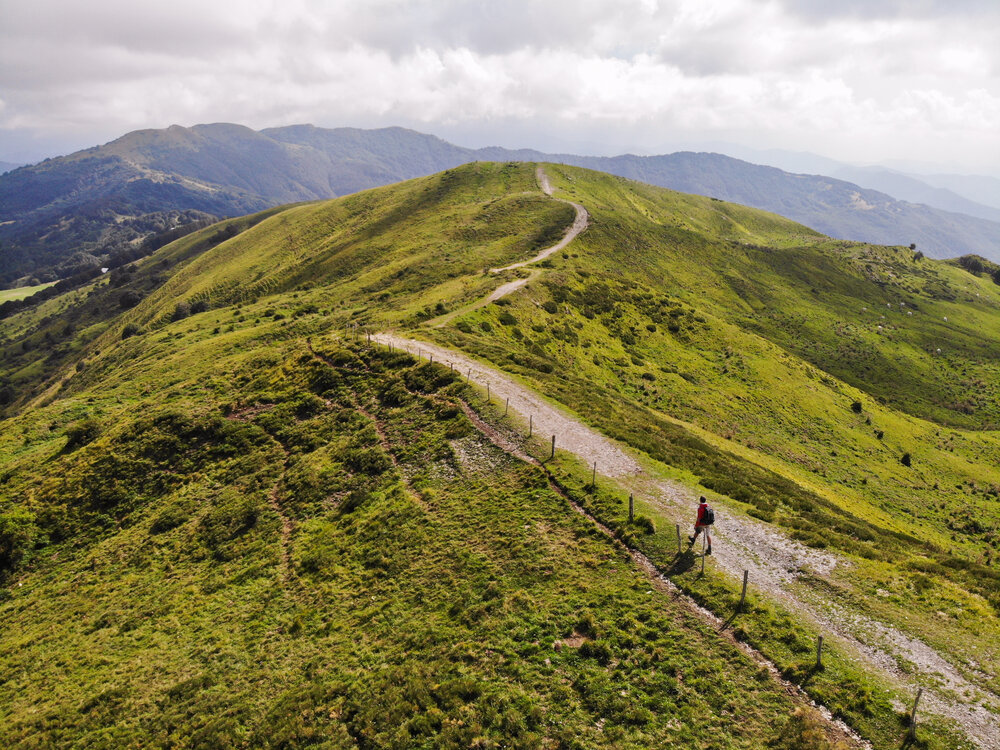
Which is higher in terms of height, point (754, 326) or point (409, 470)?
point (409, 470)

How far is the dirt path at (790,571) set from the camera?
46.3ft

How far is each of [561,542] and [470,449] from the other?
1025 cm

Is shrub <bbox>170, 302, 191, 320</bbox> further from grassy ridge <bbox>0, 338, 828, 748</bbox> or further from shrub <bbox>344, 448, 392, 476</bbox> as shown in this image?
shrub <bbox>344, 448, 392, 476</bbox>

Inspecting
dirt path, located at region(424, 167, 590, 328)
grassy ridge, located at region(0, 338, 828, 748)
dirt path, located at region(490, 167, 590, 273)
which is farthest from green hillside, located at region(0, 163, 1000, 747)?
dirt path, located at region(490, 167, 590, 273)

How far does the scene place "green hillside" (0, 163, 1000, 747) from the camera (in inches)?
624

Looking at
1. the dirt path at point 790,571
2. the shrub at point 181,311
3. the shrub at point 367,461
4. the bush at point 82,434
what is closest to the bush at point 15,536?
the bush at point 82,434

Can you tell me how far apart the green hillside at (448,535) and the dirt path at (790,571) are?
28.5 inches

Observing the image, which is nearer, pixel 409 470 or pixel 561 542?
pixel 561 542

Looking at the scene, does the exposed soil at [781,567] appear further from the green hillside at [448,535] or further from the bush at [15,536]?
the bush at [15,536]

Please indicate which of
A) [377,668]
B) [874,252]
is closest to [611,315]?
[377,668]

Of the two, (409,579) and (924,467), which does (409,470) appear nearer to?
(409,579)

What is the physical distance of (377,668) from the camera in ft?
58.4

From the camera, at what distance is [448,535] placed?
24156mm

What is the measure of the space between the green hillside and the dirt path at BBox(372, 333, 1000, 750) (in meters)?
0.72
